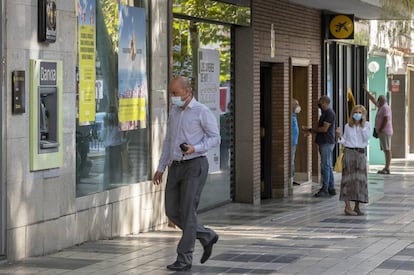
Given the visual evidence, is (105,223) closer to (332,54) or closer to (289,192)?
(289,192)

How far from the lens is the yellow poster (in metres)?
12.2

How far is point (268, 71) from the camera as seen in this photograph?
66.8 ft

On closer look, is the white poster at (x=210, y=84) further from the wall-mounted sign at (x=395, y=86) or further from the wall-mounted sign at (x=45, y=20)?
the wall-mounted sign at (x=395, y=86)

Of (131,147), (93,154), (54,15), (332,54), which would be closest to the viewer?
(54,15)

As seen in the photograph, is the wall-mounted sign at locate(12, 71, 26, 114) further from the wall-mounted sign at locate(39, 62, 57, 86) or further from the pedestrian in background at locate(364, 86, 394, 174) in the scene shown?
→ the pedestrian in background at locate(364, 86, 394, 174)

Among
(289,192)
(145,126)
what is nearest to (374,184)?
(289,192)

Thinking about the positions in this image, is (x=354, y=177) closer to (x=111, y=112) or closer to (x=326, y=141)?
(x=326, y=141)

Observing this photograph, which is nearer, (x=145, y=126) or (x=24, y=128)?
(x=24, y=128)

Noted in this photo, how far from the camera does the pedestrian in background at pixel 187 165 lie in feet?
33.7

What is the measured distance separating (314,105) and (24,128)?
13.4 metres

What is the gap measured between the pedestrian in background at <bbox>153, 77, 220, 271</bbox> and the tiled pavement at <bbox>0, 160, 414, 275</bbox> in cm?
34

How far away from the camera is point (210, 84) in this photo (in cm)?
1734

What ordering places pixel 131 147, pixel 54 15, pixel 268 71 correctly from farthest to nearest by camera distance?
pixel 268 71 → pixel 131 147 → pixel 54 15

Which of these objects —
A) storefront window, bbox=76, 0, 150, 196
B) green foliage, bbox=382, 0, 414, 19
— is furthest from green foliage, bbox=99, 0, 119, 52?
green foliage, bbox=382, 0, 414, 19
